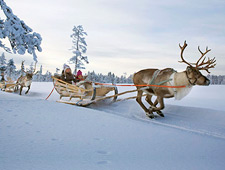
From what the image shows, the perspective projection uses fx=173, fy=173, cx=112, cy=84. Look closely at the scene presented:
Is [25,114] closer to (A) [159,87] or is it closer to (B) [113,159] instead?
(B) [113,159]

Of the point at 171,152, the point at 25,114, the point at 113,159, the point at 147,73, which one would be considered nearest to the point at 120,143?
the point at 113,159

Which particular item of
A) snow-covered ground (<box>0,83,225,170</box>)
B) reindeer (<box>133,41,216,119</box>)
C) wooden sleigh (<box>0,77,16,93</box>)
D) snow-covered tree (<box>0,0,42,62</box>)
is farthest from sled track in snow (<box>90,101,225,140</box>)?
wooden sleigh (<box>0,77,16,93</box>)

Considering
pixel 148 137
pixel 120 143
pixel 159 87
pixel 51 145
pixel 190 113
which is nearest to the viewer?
pixel 51 145

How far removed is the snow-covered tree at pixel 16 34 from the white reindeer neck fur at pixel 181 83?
246 inches

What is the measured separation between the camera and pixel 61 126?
2.82 meters

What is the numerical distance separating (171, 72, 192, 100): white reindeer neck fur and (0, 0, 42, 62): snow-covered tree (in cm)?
624

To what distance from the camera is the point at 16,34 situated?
292 inches

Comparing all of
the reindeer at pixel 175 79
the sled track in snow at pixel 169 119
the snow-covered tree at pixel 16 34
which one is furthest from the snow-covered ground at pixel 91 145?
the snow-covered tree at pixel 16 34

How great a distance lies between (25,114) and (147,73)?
4472 millimetres

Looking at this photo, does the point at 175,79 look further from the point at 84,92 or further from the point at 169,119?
the point at 84,92

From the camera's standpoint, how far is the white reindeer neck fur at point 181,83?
5.39m

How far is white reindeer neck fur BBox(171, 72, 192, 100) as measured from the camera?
5.39 m

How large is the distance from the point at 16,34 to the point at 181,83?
6904 millimetres

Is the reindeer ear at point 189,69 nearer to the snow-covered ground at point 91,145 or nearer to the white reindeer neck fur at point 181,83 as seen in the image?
the white reindeer neck fur at point 181,83
